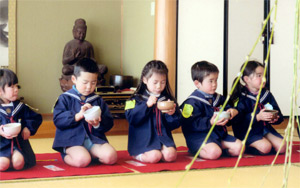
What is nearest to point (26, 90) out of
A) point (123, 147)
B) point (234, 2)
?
point (123, 147)

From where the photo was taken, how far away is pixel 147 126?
3.13 metres

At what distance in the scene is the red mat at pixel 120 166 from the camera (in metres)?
2.56

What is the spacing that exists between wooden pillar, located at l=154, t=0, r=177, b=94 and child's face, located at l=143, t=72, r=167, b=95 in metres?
1.61

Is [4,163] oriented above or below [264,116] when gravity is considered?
below

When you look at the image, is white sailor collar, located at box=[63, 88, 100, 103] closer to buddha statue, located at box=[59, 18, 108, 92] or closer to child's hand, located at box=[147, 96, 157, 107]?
child's hand, located at box=[147, 96, 157, 107]

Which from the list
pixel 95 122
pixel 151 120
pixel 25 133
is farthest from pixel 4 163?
pixel 151 120

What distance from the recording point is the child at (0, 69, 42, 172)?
265 centimetres

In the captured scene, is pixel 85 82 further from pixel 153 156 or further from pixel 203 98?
pixel 203 98

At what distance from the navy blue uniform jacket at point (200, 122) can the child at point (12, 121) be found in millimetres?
1152

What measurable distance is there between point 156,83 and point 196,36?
6.54 ft

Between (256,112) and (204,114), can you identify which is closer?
(204,114)

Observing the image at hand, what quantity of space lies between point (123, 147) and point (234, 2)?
90.5 inches

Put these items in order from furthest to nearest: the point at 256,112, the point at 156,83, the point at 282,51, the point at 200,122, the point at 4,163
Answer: the point at 282,51 < the point at 256,112 < the point at 200,122 < the point at 156,83 < the point at 4,163

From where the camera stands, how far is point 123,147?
12.6ft
